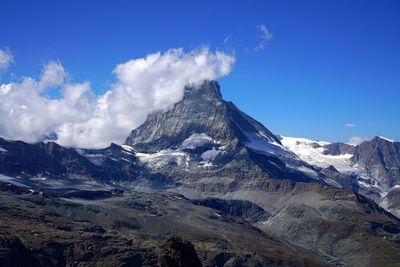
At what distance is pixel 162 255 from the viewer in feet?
218

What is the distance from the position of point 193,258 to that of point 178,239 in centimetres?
254

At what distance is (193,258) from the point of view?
67562 mm

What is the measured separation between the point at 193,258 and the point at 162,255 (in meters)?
3.41

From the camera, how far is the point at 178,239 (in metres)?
67.4

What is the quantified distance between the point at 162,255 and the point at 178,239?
2.39 m
